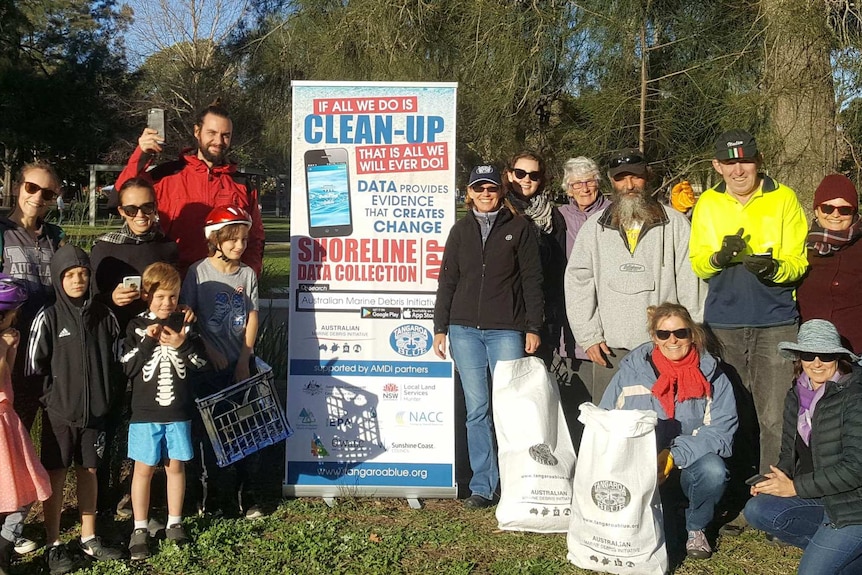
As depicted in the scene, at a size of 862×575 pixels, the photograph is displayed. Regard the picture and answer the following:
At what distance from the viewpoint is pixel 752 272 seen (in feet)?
13.6

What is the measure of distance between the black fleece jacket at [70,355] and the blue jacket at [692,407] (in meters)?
2.50

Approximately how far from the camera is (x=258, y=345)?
6312 millimetres

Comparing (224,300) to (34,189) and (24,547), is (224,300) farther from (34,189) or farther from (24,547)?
(24,547)

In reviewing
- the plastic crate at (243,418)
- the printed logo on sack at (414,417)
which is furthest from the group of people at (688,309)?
the plastic crate at (243,418)

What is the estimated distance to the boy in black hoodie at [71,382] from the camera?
3777 mm

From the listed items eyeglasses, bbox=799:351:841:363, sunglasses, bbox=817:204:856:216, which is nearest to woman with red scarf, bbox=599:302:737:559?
eyeglasses, bbox=799:351:841:363

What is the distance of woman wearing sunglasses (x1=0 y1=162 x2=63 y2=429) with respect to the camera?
397 centimetres

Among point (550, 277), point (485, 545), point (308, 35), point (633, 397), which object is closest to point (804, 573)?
point (633, 397)

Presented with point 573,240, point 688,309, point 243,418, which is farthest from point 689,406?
point 243,418

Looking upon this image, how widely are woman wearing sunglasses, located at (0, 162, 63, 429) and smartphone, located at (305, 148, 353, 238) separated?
1.36 meters

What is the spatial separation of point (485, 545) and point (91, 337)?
217 centimetres

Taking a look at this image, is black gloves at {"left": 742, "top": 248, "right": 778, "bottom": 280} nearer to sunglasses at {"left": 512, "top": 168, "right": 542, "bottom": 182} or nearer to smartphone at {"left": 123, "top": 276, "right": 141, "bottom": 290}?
sunglasses at {"left": 512, "top": 168, "right": 542, "bottom": 182}

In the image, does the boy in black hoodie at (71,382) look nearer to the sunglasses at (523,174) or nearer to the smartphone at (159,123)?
the smartphone at (159,123)

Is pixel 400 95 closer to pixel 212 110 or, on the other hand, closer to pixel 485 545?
pixel 212 110
